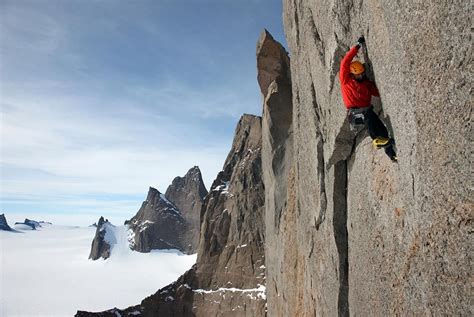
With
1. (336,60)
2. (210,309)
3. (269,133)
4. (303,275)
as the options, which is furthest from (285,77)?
(210,309)

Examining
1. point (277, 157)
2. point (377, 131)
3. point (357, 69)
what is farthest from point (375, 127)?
point (277, 157)

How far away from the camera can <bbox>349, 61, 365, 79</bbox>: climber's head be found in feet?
33.9

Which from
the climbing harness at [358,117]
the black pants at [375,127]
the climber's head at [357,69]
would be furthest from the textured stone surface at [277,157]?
the climber's head at [357,69]

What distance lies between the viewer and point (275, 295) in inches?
1282

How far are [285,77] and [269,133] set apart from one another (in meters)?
6.78

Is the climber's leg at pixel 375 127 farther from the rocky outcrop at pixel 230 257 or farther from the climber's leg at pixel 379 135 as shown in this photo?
the rocky outcrop at pixel 230 257

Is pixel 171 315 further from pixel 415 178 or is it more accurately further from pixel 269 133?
pixel 415 178

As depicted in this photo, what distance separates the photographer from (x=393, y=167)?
9.57 metres

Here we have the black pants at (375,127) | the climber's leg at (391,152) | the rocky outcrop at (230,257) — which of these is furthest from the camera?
the rocky outcrop at (230,257)

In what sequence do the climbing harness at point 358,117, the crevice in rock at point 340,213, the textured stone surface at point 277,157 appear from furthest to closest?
the textured stone surface at point 277,157 < the crevice in rock at point 340,213 < the climbing harness at point 358,117

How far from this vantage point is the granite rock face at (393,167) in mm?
6523

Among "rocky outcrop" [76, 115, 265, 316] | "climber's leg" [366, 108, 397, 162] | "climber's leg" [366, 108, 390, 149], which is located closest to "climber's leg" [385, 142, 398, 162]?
"climber's leg" [366, 108, 397, 162]

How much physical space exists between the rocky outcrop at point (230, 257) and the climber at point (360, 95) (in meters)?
79.1

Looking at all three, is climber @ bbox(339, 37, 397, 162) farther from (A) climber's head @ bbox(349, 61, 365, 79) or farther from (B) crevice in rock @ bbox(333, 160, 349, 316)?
(B) crevice in rock @ bbox(333, 160, 349, 316)
